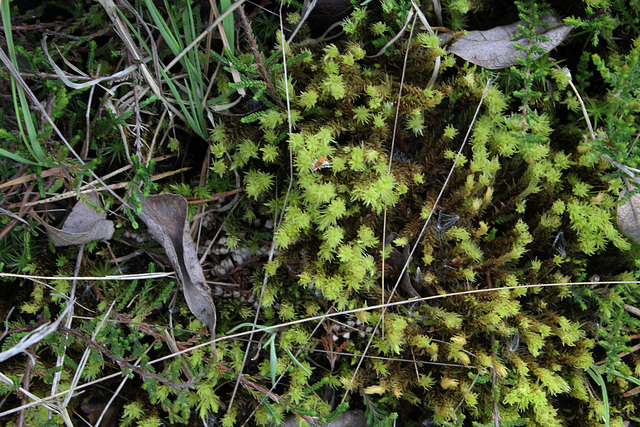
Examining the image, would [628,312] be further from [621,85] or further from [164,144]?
[164,144]

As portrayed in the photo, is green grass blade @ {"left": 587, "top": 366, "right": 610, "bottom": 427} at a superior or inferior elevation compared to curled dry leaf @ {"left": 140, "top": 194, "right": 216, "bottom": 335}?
inferior

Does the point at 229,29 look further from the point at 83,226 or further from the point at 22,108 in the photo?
the point at 83,226

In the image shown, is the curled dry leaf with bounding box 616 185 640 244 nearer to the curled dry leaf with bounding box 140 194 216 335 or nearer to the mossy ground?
the mossy ground

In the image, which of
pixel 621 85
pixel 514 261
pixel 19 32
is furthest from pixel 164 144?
pixel 621 85

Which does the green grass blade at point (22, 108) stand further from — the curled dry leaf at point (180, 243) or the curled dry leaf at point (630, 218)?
the curled dry leaf at point (630, 218)

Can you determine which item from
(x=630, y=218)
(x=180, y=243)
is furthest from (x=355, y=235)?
(x=630, y=218)

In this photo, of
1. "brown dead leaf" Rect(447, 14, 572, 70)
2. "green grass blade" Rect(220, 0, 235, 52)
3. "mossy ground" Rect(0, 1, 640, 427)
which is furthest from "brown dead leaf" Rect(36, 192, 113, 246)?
"brown dead leaf" Rect(447, 14, 572, 70)
